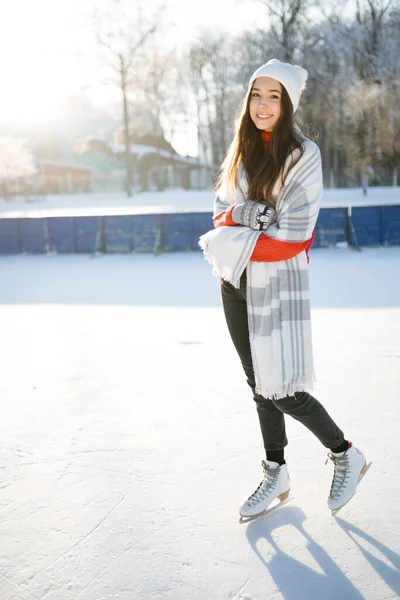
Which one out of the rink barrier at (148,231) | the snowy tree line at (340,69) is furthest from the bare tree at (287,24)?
the rink barrier at (148,231)

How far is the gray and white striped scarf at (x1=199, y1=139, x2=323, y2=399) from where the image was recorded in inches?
76.7

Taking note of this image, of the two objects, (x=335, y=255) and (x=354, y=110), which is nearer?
(x=335, y=255)

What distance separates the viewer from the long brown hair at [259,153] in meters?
1.99

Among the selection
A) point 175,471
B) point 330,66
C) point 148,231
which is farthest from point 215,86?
point 175,471

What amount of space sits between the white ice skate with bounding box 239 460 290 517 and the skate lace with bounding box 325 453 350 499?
0.19 metres

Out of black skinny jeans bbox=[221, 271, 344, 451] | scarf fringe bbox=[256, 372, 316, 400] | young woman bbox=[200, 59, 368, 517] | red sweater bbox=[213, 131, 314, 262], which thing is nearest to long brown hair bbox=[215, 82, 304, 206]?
young woman bbox=[200, 59, 368, 517]

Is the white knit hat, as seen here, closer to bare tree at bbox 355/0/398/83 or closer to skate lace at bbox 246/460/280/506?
skate lace at bbox 246/460/280/506

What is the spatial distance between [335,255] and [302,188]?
29.6 feet

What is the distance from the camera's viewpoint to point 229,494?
7.87 ft

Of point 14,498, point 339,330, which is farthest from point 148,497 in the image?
point 339,330

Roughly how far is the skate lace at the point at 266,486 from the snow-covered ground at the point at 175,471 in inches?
3.5

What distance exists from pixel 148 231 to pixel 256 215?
1029 centimetres

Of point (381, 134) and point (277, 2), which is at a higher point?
point (277, 2)

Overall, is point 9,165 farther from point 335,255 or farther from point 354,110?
point 335,255
